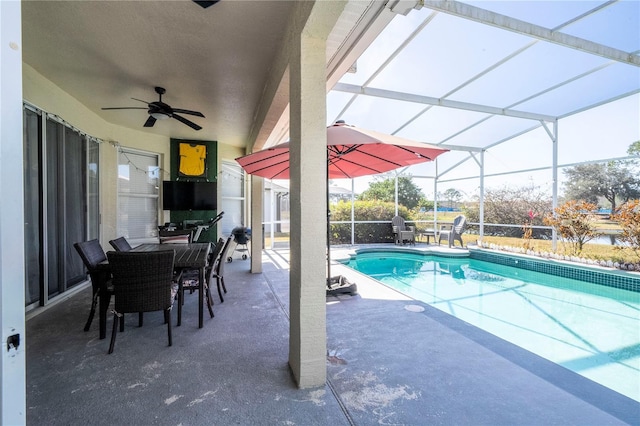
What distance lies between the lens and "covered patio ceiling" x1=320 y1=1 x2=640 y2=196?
3.88m

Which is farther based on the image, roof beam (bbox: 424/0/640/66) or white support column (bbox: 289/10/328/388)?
roof beam (bbox: 424/0/640/66)

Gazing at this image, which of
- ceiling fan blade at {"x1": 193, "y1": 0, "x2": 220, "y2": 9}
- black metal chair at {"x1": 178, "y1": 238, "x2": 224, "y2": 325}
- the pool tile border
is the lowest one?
the pool tile border

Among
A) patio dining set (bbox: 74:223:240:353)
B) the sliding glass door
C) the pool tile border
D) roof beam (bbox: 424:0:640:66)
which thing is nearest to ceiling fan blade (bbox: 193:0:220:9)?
patio dining set (bbox: 74:223:240:353)

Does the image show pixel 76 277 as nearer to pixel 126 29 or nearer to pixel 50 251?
pixel 50 251

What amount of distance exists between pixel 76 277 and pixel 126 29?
3.88 metres

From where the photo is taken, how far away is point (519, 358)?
234 centimetres

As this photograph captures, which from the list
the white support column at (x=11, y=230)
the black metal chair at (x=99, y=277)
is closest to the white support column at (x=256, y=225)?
the black metal chair at (x=99, y=277)

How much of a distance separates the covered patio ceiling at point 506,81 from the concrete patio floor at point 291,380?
367 centimetres

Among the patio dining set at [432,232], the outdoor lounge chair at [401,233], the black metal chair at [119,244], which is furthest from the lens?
the outdoor lounge chair at [401,233]

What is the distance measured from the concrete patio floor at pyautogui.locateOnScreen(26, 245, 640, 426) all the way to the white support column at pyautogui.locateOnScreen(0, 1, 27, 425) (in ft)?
4.37

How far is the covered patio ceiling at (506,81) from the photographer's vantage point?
12.7 ft

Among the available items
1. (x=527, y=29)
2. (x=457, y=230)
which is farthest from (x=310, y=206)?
(x=457, y=230)

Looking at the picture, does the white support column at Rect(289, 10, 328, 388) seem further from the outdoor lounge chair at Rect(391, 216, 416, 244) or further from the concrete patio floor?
the outdoor lounge chair at Rect(391, 216, 416, 244)

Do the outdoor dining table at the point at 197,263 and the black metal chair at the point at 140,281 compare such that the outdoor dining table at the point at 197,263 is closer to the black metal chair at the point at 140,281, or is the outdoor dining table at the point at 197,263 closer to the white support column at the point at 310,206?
the black metal chair at the point at 140,281
